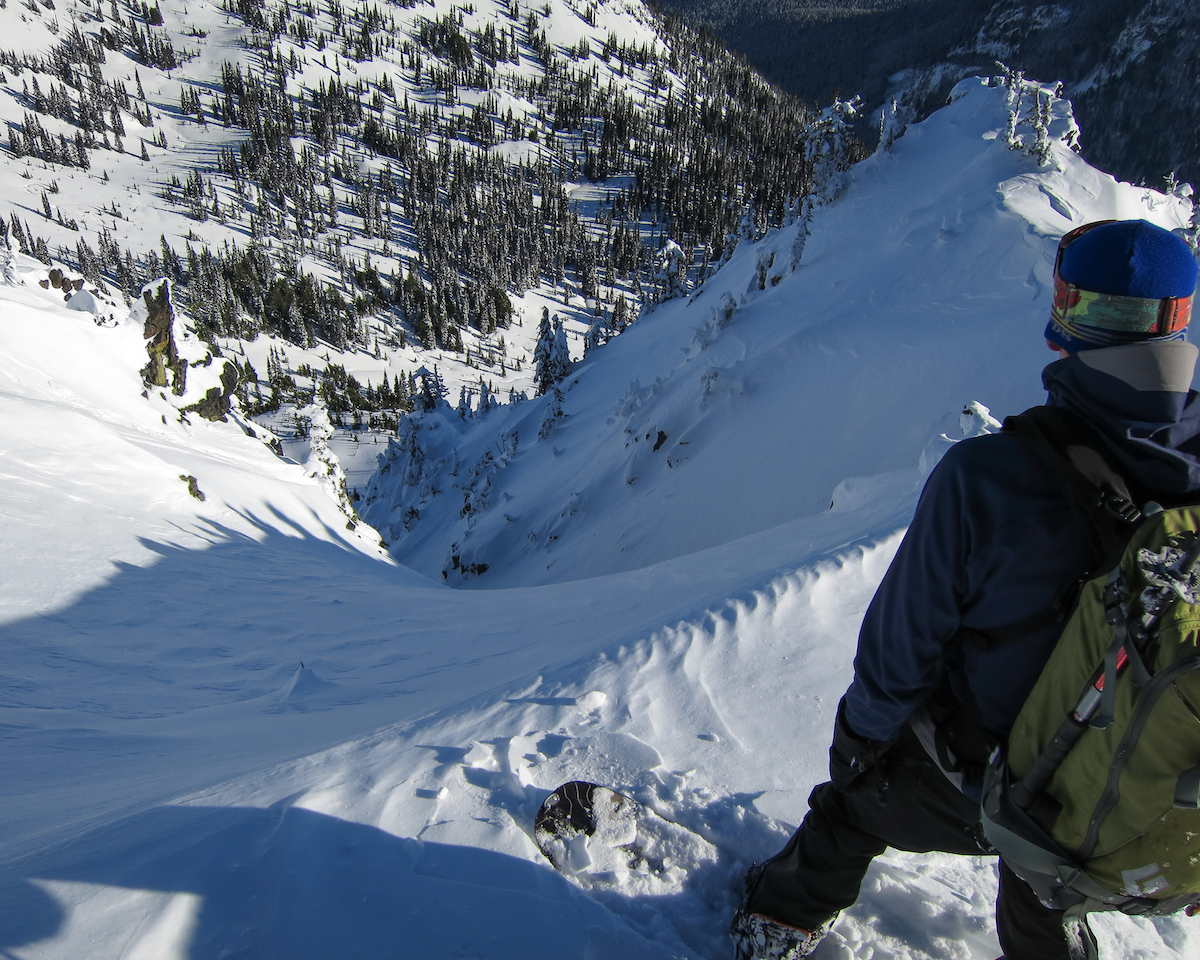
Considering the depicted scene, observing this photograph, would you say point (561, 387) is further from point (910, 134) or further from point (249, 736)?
point (249, 736)

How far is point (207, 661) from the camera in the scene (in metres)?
5.95

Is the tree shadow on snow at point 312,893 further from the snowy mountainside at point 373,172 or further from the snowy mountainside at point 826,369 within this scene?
the snowy mountainside at point 373,172

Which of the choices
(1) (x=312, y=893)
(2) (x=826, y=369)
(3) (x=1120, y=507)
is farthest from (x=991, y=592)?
(2) (x=826, y=369)

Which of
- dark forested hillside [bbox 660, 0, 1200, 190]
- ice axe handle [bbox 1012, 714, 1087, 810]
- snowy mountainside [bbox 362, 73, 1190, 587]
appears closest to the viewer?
ice axe handle [bbox 1012, 714, 1087, 810]

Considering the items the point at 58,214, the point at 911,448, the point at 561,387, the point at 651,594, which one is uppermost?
the point at 911,448

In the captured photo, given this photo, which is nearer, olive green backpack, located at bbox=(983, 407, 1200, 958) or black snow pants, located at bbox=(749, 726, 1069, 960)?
olive green backpack, located at bbox=(983, 407, 1200, 958)

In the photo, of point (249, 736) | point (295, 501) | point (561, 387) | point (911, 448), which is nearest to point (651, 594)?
point (249, 736)

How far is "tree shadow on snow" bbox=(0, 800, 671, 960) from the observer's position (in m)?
1.68

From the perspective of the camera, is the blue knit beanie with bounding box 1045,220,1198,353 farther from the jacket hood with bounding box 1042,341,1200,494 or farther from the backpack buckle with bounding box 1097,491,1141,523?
the backpack buckle with bounding box 1097,491,1141,523

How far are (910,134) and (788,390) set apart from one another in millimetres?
17323

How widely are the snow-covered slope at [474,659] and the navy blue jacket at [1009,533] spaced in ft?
3.91

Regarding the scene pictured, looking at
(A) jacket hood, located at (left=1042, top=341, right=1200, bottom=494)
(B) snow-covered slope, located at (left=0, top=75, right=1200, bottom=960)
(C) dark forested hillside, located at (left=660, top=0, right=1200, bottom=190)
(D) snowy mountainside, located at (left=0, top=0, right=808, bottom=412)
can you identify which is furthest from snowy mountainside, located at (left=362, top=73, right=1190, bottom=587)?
(D) snowy mountainside, located at (left=0, top=0, right=808, bottom=412)

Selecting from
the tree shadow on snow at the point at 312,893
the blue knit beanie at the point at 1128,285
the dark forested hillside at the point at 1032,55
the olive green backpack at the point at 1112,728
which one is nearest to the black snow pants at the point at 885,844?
the olive green backpack at the point at 1112,728

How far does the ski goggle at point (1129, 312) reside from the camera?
1.33 meters
